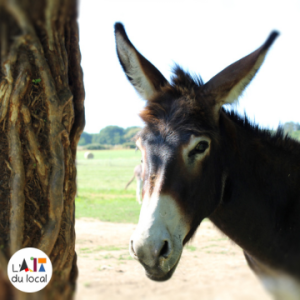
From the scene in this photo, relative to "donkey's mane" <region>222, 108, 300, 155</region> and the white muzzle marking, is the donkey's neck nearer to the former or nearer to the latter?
"donkey's mane" <region>222, 108, 300, 155</region>

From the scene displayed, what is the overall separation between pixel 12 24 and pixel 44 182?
5.61ft

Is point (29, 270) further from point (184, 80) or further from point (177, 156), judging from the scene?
point (184, 80)

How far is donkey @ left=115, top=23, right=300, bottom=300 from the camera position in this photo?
2168 millimetres

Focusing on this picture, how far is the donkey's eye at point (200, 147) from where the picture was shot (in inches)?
90.7

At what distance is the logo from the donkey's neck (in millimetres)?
1429

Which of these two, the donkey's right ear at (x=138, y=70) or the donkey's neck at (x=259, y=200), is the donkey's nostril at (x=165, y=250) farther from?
the donkey's right ear at (x=138, y=70)

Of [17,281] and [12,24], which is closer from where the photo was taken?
[12,24]

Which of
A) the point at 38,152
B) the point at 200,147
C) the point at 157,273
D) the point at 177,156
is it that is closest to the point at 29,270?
the point at 157,273

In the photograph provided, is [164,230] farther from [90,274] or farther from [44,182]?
[90,274]

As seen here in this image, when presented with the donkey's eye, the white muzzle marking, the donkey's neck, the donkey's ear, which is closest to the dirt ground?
the donkey's neck

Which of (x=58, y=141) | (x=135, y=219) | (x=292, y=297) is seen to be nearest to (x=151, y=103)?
(x=58, y=141)

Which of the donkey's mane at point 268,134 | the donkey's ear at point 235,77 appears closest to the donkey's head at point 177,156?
the donkey's ear at point 235,77

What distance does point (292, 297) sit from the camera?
998 mm

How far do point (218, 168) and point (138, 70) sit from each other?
3.79 ft
